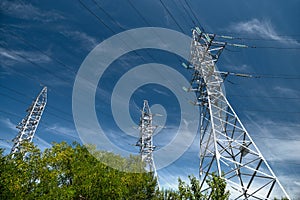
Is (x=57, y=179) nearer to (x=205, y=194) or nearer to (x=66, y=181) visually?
(x=66, y=181)

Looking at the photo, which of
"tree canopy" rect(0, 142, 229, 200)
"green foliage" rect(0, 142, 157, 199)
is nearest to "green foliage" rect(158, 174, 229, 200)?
"tree canopy" rect(0, 142, 229, 200)

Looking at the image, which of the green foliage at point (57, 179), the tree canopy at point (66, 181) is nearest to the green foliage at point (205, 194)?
the tree canopy at point (66, 181)

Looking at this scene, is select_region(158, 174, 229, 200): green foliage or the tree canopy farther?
the tree canopy

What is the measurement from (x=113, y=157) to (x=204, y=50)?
29.2 m

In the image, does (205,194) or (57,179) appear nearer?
(205,194)

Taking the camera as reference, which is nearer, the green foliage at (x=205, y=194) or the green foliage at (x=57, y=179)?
the green foliage at (x=205, y=194)

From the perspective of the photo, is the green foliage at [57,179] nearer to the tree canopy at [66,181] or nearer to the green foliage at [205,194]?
the tree canopy at [66,181]

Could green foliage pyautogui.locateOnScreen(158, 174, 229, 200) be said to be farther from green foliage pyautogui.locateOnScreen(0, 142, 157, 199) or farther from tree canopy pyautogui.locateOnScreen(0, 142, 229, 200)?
green foliage pyautogui.locateOnScreen(0, 142, 157, 199)

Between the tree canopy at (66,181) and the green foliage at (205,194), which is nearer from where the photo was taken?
the green foliage at (205,194)

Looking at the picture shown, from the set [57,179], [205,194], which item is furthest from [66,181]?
[205,194]

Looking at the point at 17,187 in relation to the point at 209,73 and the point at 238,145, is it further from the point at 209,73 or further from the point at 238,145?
the point at 209,73

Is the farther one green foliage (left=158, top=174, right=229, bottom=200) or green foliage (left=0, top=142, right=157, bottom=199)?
green foliage (left=0, top=142, right=157, bottom=199)

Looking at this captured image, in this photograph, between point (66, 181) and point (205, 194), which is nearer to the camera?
point (205, 194)

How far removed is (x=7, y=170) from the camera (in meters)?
19.4
